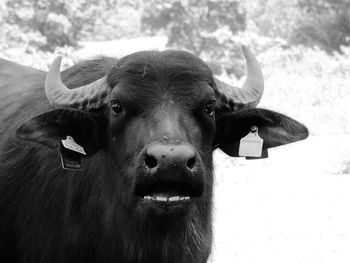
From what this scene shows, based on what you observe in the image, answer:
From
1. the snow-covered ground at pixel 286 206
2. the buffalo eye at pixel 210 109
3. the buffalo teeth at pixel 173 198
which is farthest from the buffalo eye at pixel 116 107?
the snow-covered ground at pixel 286 206

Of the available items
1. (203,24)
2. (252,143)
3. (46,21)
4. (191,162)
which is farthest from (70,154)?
(203,24)

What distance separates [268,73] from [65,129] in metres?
17.7

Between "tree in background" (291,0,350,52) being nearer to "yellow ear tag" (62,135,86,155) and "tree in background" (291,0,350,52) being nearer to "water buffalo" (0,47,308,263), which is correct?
"water buffalo" (0,47,308,263)

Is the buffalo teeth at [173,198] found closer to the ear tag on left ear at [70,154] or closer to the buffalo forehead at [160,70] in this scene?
the buffalo forehead at [160,70]

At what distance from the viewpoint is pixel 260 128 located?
441cm

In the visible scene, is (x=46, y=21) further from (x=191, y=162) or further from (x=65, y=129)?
(x=191, y=162)

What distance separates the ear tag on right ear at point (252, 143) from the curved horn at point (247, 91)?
0.62 feet

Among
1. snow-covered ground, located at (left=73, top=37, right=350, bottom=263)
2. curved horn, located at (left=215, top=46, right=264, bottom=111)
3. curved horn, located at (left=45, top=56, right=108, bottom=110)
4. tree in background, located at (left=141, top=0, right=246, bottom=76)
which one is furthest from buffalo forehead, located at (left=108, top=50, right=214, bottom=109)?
tree in background, located at (left=141, top=0, right=246, bottom=76)

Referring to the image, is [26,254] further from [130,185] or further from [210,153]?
[210,153]

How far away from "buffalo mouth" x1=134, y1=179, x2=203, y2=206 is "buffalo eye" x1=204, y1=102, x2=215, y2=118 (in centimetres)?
62

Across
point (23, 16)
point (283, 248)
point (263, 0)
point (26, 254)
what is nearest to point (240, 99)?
point (26, 254)

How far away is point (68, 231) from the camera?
429 centimetres

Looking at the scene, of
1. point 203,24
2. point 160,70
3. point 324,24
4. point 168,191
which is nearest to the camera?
point 168,191

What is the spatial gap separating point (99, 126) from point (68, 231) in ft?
2.42
